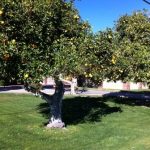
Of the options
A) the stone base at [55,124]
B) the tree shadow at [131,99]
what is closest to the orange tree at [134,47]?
the tree shadow at [131,99]

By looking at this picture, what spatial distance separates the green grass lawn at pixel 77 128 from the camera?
16703mm

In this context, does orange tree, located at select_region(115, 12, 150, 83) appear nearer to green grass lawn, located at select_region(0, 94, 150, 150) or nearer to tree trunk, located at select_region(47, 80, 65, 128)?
green grass lawn, located at select_region(0, 94, 150, 150)

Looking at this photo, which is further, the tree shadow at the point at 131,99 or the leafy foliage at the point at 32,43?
the tree shadow at the point at 131,99

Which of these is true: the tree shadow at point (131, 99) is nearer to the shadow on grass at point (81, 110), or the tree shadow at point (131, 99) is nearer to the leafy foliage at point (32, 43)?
the shadow on grass at point (81, 110)

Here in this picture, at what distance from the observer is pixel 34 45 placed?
57.4 feet

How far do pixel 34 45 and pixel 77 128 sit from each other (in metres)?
4.68

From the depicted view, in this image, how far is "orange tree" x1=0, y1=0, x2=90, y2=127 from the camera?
55.3 ft

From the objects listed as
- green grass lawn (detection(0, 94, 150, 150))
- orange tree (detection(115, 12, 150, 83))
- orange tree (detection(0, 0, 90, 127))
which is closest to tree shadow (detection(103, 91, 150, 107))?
green grass lawn (detection(0, 94, 150, 150))

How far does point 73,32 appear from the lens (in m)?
18.9

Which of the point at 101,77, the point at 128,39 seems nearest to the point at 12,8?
the point at 101,77

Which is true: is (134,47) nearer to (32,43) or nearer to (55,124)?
(55,124)

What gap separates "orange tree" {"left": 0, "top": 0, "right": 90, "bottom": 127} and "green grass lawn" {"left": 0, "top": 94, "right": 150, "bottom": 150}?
7.84 feet

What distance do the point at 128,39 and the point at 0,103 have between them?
9954 millimetres

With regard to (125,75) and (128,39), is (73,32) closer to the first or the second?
(125,75)
